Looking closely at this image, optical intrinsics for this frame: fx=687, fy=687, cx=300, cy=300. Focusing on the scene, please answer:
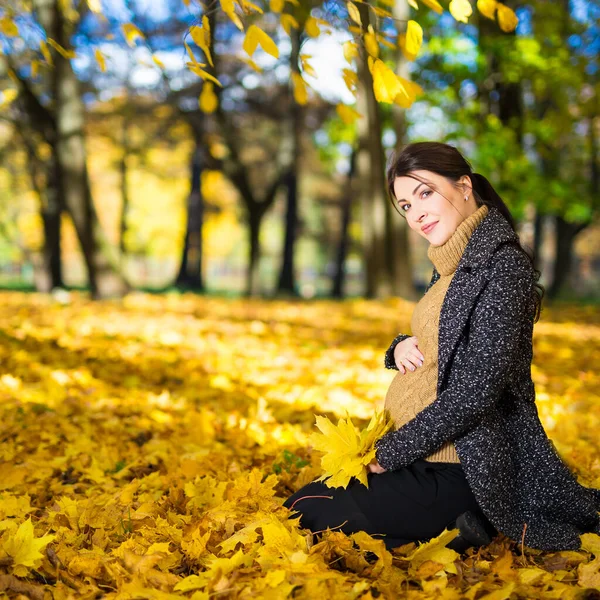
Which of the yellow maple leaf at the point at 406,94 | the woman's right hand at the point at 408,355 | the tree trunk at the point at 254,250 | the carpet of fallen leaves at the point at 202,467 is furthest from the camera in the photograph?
the tree trunk at the point at 254,250

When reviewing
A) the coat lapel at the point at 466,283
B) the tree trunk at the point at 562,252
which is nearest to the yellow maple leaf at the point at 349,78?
the coat lapel at the point at 466,283

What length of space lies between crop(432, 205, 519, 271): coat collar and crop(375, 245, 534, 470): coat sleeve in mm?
32

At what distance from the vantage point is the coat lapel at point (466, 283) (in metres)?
2.30

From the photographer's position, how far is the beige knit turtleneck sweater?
2428 millimetres

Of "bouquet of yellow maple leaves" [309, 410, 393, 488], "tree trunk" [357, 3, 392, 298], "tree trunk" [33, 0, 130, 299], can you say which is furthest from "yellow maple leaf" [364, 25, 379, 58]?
"tree trunk" [357, 3, 392, 298]

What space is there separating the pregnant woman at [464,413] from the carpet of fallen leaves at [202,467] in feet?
0.36

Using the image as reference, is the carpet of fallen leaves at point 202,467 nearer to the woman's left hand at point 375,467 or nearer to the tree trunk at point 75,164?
the woman's left hand at point 375,467

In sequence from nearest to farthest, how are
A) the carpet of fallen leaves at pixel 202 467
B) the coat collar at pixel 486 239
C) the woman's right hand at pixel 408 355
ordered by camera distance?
the carpet of fallen leaves at pixel 202 467 < the coat collar at pixel 486 239 < the woman's right hand at pixel 408 355

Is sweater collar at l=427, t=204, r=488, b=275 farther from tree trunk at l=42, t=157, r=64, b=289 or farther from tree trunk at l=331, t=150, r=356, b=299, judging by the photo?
tree trunk at l=331, t=150, r=356, b=299

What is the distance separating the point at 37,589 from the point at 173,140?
2056 cm

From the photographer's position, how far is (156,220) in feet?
109

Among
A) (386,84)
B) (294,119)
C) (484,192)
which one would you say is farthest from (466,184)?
(294,119)

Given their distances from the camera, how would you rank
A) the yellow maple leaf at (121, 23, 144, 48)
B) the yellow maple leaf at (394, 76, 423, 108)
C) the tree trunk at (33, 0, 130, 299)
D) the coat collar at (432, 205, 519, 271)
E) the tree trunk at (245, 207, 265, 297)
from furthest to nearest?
the tree trunk at (245, 207, 265, 297) → the tree trunk at (33, 0, 130, 299) → the yellow maple leaf at (121, 23, 144, 48) → the yellow maple leaf at (394, 76, 423, 108) → the coat collar at (432, 205, 519, 271)

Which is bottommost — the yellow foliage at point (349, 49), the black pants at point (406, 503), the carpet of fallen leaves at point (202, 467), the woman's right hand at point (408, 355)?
the carpet of fallen leaves at point (202, 467)
